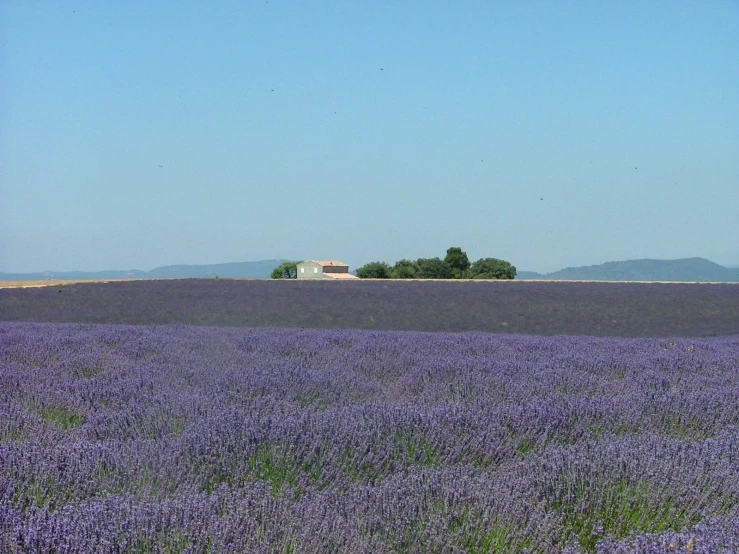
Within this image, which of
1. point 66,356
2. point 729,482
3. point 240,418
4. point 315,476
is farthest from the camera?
point 66,356

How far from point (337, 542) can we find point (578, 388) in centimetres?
249

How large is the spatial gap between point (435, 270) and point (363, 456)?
33.6 meters

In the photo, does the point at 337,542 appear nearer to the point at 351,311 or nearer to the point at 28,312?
the point at 351,311

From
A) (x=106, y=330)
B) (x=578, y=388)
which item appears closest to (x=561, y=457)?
(x=578, y=388)

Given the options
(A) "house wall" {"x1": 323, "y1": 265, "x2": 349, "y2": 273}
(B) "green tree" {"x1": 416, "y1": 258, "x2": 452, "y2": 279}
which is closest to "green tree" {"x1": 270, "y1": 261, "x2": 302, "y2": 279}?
(A) "house wall" {"x1": 323, "y1": 265, "x2": 349, "y2": 273}

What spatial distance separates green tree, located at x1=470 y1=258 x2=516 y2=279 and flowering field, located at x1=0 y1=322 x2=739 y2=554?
28088mm

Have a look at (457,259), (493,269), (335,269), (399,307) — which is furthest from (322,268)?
(399,307)

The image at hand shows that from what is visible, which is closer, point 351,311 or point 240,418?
point 240,418

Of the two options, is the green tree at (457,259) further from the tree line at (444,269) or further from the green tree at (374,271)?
the green tree at (374,271)

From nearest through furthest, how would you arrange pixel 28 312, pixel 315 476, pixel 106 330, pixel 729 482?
pixel 729 482, pixel 315 476, pixel 106 330, pixel 28 312

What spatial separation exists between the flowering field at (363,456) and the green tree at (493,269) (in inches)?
1106

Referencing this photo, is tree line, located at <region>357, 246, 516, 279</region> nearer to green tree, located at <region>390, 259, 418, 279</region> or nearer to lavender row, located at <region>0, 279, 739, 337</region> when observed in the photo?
green tree, located at <region>390, 259, 418, 279</region>

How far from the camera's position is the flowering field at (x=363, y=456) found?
174 centimetres

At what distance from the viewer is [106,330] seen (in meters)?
6.15
